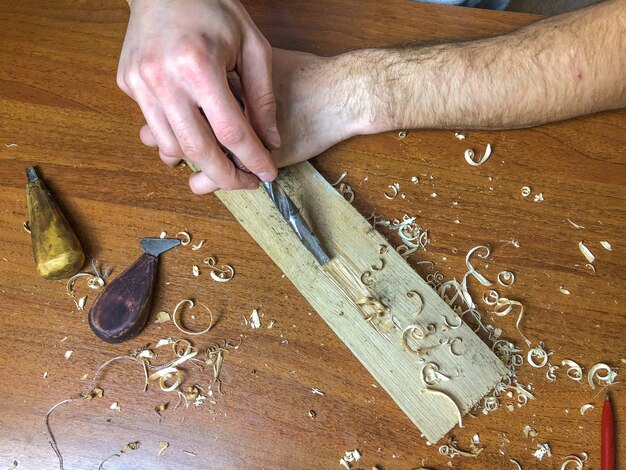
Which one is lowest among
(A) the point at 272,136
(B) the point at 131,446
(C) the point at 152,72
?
(B) the point at 131,446

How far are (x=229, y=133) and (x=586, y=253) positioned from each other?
1.88 ft

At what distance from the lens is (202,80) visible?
0.70 meters

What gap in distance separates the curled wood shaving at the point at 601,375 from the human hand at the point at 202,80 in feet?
1.79

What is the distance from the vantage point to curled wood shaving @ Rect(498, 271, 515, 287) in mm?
832

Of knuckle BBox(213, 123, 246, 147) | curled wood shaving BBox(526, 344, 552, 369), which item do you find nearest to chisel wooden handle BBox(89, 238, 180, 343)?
knuckle BBox(213, 123, 246, 147)

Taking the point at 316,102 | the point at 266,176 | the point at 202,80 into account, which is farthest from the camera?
the point at 316,102

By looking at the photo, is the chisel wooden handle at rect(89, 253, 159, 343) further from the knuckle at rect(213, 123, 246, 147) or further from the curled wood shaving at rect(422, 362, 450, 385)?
the curled wood shaving at rect(422, 362, 450, 385)

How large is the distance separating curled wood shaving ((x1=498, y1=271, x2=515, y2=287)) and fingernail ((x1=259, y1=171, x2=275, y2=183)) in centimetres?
38

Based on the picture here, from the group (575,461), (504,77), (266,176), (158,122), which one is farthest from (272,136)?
(575,461)

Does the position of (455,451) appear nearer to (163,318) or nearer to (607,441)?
(607,441)

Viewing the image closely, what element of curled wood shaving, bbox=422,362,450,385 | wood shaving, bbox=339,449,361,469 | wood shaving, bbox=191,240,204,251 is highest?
wood shaving, bbox=191,240,204,251

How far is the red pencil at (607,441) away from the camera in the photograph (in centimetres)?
73

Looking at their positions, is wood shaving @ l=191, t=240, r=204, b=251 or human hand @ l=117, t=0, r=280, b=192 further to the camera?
wood shaving @ l=191, t=240, r=204, b=251

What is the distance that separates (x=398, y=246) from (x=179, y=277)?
349 millimetres
